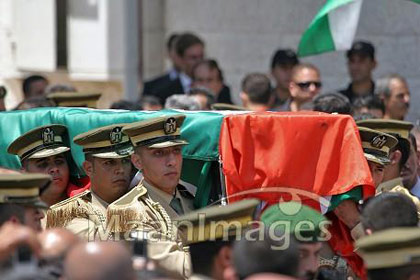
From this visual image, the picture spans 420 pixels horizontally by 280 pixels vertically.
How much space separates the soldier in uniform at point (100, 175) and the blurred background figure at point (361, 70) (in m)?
3.45

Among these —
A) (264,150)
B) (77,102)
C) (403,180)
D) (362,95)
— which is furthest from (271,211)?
(362,95)

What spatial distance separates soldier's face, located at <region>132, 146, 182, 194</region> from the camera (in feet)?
20.3

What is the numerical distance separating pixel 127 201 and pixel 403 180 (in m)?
1.82

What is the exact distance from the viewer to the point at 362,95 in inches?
372

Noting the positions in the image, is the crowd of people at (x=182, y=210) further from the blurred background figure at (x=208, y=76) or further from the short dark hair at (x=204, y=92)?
the blurred background figure at (x=208, y=76)

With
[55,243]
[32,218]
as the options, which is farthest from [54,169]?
[55,243]

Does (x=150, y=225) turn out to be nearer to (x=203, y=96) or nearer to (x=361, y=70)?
(x=203, y=96)

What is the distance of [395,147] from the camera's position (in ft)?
22.5

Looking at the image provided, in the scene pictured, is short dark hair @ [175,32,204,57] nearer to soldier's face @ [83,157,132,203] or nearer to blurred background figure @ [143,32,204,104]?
blurred background figure @ [143,32,204,104]

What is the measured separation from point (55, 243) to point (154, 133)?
6.26 feet

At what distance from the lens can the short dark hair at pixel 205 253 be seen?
4629 millimetres

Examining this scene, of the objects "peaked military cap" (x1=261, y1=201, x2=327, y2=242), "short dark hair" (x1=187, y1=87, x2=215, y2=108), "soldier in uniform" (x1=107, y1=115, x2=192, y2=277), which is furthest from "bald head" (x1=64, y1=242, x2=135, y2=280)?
"short dark hair" (x1=187, y1=87, x2=215, y2=108)

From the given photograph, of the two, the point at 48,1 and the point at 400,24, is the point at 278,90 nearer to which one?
the point at 400,24

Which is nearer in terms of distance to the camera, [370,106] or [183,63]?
[370,106]
